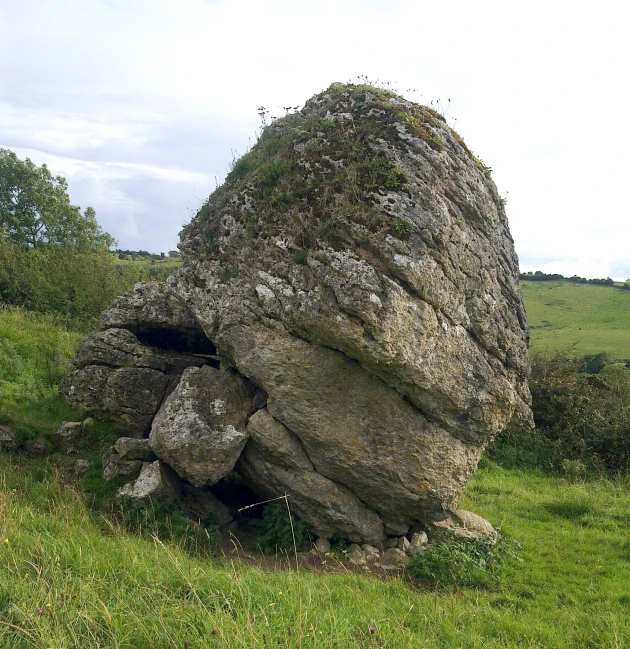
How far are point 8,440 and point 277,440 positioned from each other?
676cm

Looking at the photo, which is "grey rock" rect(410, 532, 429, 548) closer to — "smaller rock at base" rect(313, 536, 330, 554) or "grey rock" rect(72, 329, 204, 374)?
"smaller rock at base" rect(313, 536, 330, 554)

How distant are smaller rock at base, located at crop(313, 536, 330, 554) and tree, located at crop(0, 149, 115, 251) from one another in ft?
118

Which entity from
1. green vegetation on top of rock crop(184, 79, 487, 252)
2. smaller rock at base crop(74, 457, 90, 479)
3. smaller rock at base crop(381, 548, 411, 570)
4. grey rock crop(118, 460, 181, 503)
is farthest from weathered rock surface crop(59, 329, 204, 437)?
smaller rock at base crop(381, 548, 411, 570)

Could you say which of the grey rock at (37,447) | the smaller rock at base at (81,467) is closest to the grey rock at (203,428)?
the smaller rock at base at (81,467)

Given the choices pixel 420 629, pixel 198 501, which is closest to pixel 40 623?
pixel 420 629

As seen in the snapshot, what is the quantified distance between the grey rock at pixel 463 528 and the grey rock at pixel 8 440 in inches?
392

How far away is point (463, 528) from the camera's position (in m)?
11.1

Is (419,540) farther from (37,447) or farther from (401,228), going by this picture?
(37,447)

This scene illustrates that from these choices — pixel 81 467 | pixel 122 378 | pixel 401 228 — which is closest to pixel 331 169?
pixel 401 228

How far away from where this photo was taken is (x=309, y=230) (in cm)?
1047

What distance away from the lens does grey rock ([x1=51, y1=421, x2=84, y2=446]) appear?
41.2ft

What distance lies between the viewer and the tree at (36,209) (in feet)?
134

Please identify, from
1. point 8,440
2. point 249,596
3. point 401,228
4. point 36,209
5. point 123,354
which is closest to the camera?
point 249,596

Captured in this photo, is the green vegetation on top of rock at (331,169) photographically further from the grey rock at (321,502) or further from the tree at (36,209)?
the tree at (36,209)
